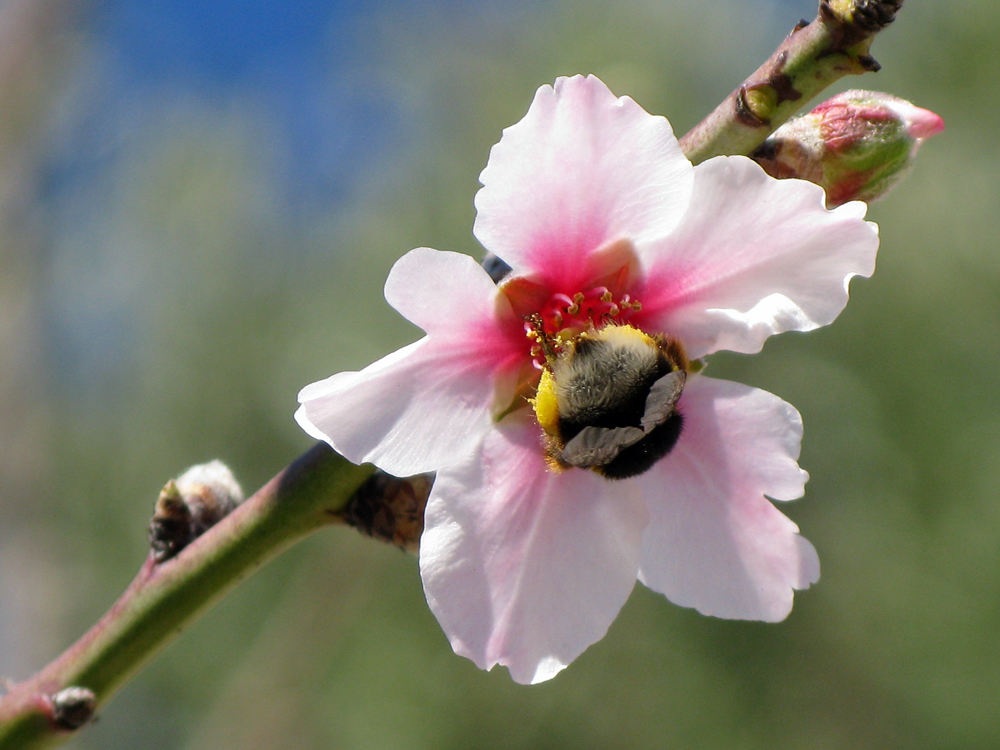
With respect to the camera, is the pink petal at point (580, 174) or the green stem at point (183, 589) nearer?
the pink petal at point (580, 174)

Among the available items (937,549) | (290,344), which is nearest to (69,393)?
(290,344)

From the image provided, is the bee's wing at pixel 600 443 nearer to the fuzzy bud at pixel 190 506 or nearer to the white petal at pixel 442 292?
the white petal at pixel 442 292

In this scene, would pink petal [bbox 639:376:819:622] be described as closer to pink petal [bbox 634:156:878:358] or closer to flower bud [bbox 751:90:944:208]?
pink petal [bbox 634:156:878:358]

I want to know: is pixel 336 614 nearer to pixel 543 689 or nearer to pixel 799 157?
pixel 543 689

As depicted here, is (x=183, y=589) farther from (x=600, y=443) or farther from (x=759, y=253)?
(x=759, y=253)

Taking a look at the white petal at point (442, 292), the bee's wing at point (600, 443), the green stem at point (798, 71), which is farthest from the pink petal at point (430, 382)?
the green stem at point (798, 71)

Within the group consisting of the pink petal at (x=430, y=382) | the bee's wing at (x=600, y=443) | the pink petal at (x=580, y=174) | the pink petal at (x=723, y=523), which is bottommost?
the pink petal at (x=723, y=523)

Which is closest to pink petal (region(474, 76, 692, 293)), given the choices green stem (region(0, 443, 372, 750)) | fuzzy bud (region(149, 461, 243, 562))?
green stem (region(0, 443, 372, 750))
